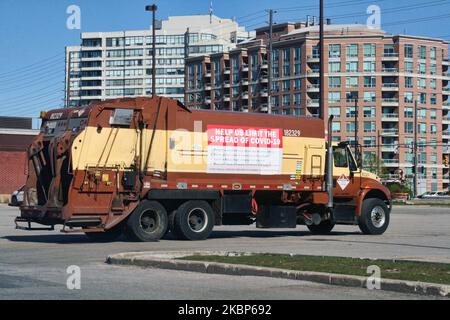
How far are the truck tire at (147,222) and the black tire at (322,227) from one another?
633cm

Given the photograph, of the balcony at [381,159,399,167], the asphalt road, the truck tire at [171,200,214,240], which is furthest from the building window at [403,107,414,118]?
the truck tire at [171,200,214,240]

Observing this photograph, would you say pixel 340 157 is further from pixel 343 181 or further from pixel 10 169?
pixel 10 169

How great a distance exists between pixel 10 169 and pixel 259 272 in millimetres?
56269

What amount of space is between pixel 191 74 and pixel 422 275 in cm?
13190

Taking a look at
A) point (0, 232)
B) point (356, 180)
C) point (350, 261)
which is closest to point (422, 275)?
point (350, 261)

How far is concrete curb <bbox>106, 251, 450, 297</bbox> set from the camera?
1149 centimetres

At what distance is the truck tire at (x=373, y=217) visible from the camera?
25.4 metres

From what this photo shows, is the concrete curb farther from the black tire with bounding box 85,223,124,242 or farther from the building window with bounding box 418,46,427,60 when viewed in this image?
the building window with bounding box 418,46,427,60

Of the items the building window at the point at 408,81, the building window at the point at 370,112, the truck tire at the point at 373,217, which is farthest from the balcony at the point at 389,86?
the truck tire at the point at 373,217

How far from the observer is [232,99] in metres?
136

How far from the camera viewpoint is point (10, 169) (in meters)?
66.8
